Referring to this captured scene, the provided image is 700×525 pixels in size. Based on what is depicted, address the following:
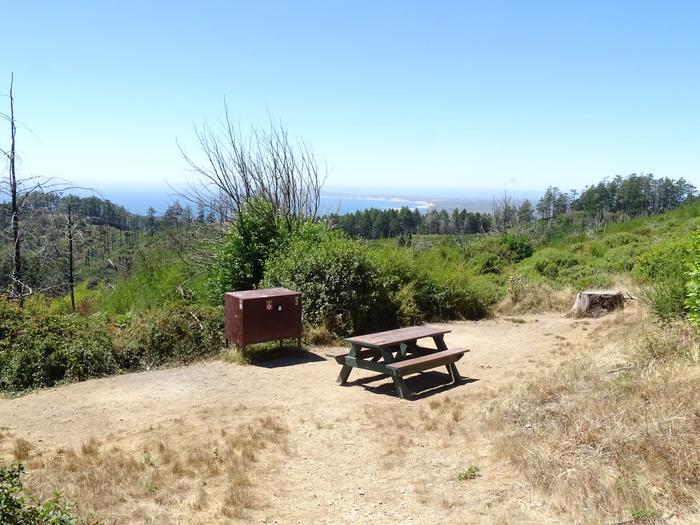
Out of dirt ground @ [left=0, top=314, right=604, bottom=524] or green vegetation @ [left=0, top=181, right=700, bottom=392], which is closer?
dirt ground @ [left=0, top=314, right=604, bottom=524]

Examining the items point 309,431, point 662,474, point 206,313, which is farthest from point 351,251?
point 662,474

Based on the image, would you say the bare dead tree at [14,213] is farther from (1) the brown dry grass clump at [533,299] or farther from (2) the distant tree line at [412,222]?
(2) the distant tree line at [412,222]

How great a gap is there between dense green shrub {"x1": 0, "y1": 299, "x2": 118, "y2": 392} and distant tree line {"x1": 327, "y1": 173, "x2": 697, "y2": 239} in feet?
103

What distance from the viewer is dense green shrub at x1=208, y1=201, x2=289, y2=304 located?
42.4ft

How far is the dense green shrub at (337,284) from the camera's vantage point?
10742 millimetres

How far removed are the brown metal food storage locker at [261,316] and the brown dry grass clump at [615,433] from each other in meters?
4.17

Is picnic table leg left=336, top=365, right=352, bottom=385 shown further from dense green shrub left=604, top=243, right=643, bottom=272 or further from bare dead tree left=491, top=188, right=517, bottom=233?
bare dead tree left=491, top=188, right=517, bottom=233

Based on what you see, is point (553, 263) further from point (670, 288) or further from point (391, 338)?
point (391, 338)

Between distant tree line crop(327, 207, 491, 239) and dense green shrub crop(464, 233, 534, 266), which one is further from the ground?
distant tree line crop(327, 207, 491, 239)

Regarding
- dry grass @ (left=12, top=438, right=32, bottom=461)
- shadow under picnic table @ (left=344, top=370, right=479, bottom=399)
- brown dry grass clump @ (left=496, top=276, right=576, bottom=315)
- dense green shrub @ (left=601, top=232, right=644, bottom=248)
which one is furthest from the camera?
dense green shrub @ (left=601, top=232, right=644, bottom=248)

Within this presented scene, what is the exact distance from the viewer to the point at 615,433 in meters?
4.49

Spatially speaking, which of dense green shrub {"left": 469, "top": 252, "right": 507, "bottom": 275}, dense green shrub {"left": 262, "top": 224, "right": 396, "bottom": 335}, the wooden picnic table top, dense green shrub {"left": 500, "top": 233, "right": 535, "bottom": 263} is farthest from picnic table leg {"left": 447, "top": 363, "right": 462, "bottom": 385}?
dense green shrub {"left": 500, "top": 233, "right": 535, "bottom": 263}

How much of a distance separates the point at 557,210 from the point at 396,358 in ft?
203

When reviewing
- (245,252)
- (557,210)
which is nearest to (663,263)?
(245,252)
